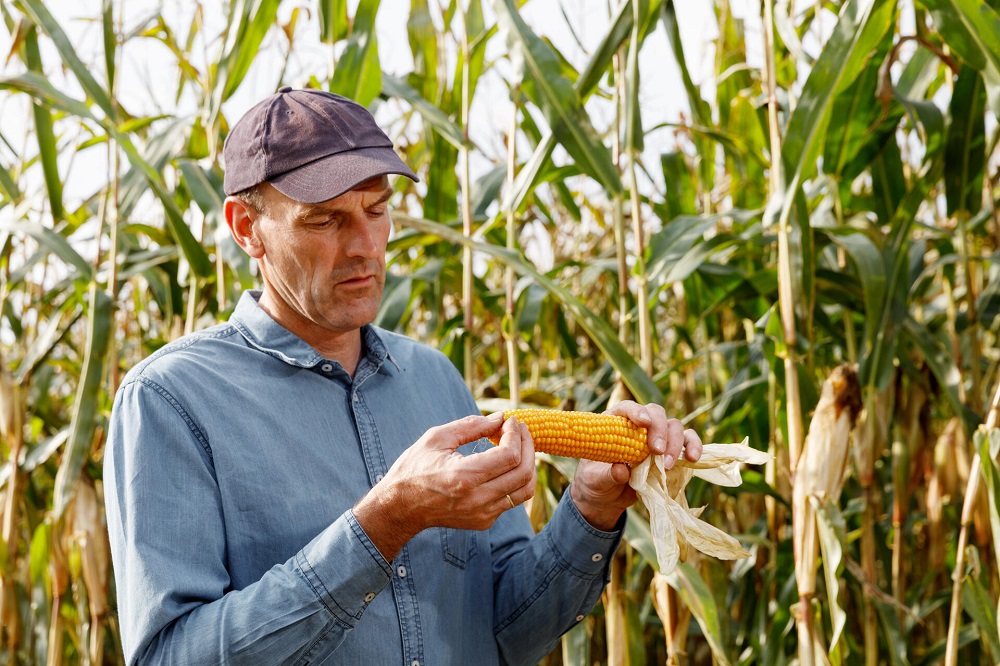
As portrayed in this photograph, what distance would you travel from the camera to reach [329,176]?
1.23 metres

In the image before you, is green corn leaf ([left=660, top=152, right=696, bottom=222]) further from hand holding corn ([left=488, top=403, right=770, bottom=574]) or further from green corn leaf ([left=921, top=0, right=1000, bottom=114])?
hand holding corn ([left=488, top=403, right=770, bottom=574])

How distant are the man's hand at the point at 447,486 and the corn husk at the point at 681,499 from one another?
0.28m

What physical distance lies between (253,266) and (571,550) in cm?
120

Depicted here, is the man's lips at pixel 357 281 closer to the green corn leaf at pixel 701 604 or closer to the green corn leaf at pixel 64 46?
the green corn leaf at pixel 701 604

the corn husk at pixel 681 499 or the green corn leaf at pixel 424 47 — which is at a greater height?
the green corn leaf at pixel 424 47

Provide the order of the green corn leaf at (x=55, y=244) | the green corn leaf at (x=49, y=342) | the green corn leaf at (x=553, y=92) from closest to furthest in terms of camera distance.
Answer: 1. the green corn leaf at (x=553, y=92)
2. the green corn leaf at (x=55, y=244)
3. the green corn leaf at (x=49, y=342)

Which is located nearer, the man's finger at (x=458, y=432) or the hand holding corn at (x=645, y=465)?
the man's finger at (x=458, y=432)

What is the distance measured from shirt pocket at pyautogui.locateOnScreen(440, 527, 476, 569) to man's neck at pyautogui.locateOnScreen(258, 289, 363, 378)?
0.27 metres

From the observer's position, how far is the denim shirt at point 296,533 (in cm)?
107

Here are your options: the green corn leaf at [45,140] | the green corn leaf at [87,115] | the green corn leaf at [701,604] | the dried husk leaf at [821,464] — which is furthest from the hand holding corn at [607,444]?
the green corn leaf at [45,140]

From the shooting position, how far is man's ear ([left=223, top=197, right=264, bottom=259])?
52.6 inches

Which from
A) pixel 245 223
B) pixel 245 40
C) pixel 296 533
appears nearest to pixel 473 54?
pixel 245 40

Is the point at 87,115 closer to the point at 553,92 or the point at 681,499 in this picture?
the point at 553,92

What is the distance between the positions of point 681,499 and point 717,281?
44.5 inches
